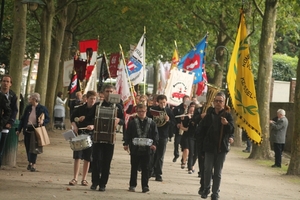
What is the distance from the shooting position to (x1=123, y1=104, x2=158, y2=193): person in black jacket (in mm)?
15281

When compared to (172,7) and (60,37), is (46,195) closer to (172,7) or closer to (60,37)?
(60,37)

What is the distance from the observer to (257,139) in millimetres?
14656

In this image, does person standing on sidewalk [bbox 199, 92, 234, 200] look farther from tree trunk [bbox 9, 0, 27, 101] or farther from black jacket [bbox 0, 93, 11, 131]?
tree trunk [bbox 9, 0, 27, 101]

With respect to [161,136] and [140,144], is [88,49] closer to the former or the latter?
[161,136]

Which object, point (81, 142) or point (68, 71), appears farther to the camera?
point (68, 71)

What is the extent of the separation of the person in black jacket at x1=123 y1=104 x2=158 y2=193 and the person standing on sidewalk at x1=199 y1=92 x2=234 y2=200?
1.37m

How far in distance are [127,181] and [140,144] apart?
98.4 inches

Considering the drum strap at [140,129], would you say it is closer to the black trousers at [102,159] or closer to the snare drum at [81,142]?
the black trousers at [102,159]

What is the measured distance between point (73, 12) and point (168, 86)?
15.3m

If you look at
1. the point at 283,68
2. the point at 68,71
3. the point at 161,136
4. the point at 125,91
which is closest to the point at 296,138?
the point at 125,91

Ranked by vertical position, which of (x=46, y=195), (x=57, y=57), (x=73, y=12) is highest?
(x=73, y=12)

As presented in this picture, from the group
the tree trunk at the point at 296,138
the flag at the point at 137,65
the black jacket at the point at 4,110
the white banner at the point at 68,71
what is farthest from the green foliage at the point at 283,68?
the black jacket at the point at 4,110

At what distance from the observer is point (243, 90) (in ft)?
49.3

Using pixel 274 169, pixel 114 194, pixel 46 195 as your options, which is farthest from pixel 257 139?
pixel 274 169
